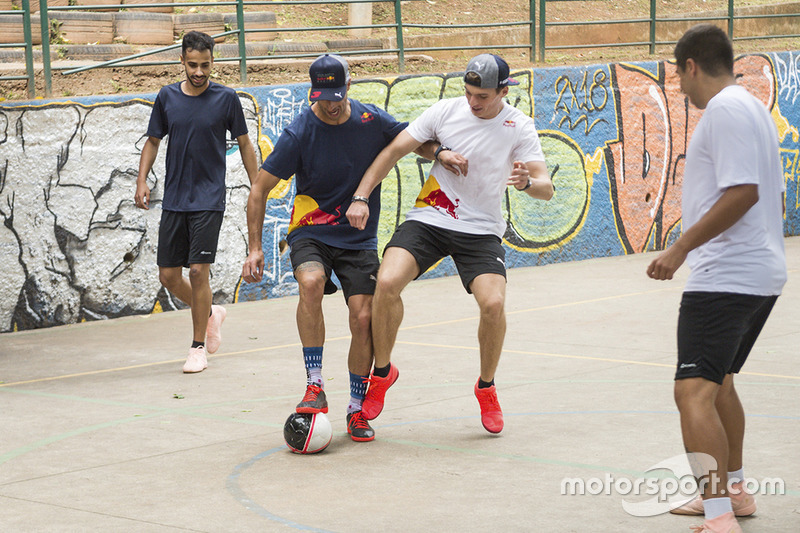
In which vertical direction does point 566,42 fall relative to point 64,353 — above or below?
above

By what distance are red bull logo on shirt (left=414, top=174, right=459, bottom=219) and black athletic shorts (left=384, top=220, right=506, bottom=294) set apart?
0.39ft

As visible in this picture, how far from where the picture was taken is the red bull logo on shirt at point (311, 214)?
6.01 metres

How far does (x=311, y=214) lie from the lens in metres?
6.02

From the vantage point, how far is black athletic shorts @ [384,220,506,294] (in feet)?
19.6

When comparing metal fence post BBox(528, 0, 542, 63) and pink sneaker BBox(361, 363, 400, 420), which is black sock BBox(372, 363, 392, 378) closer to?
pink sneaker BBox(361, 363, 400, 420)

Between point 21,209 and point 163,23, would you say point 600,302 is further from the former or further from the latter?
point 163,23

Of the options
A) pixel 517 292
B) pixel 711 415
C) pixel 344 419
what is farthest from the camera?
pixel 517 292

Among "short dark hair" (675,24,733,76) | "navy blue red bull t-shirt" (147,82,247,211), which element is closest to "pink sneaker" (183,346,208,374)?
"navy blue red bull t-shirt" (147,82,247,211)

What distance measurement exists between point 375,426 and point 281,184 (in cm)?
517

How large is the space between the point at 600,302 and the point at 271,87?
379cm

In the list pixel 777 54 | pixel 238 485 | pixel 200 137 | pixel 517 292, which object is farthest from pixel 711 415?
pixel 777 54

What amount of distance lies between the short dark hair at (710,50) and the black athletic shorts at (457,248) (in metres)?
2.04

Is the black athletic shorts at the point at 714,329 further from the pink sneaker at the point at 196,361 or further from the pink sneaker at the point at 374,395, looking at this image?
the pink sneaker at the point at 196,361

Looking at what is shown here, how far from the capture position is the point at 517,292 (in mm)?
11156
